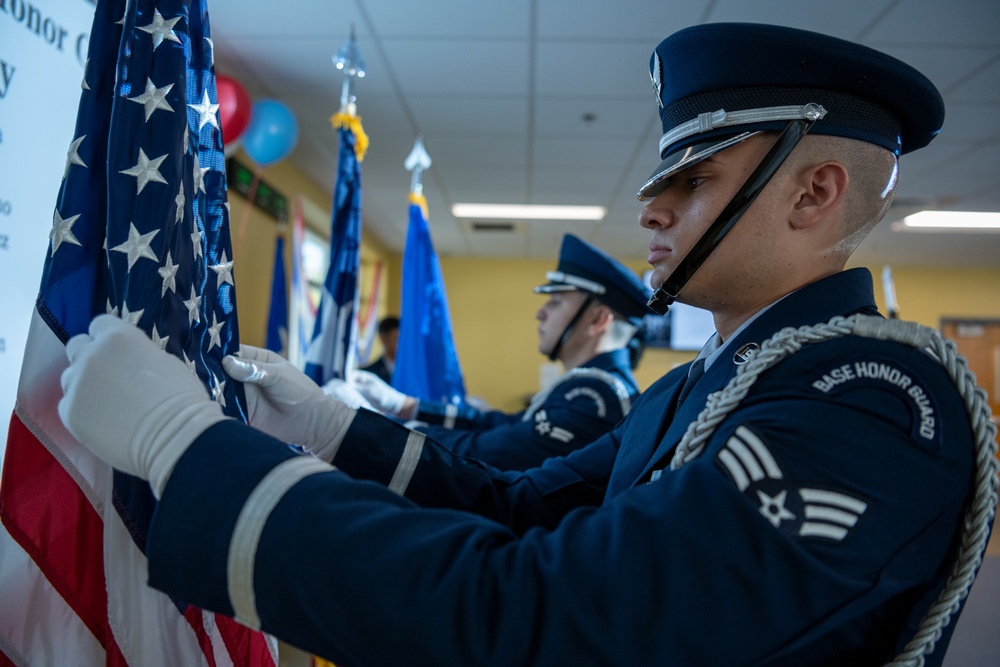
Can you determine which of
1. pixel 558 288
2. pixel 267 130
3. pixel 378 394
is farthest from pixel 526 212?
pixel 378 394

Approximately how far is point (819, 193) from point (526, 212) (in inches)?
214

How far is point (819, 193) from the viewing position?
899 mm

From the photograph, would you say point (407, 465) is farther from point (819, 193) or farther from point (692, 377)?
point (819, 193)

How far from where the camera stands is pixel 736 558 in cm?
57

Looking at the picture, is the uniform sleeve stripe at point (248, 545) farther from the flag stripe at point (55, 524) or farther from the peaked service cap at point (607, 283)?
the peaked service cap at point (607, 283)

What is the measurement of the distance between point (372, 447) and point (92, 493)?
1.30ft

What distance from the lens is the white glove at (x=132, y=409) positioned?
66 cm

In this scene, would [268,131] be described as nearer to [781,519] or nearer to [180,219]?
[180,219]

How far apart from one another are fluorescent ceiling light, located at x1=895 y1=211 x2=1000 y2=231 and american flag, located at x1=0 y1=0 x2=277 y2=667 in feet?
20.9

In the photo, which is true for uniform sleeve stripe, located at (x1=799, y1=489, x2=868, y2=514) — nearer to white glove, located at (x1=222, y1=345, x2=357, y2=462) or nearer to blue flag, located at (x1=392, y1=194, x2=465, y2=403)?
white glove, located at (x1=222, y1=345, x2=357, y2=462)

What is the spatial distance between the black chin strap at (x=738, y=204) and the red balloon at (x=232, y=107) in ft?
8.65

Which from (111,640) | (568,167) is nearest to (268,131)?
(568,167)

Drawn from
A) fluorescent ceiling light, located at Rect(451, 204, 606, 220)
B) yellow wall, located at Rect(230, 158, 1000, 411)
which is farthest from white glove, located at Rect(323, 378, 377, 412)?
yellow wall, located at Rect(230, 158, 1000, 411)

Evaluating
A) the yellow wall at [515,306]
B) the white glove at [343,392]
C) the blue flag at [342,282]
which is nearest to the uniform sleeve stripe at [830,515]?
the white glove at [343,392]
